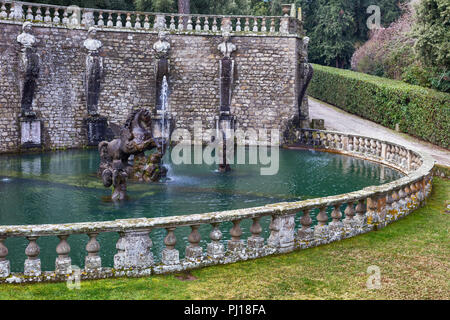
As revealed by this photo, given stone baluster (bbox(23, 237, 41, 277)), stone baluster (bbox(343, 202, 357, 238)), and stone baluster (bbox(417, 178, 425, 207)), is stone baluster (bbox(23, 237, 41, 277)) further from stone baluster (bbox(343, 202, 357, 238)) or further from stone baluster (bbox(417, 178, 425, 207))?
stone baluster (bbox(417, 178, 425, 207))

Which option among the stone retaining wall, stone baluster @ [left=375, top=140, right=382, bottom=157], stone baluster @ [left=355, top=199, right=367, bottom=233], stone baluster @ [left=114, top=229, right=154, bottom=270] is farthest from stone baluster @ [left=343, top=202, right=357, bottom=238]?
the stone retaining wall

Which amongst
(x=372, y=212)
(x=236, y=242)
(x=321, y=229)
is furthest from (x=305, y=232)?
(x=372, y=212)

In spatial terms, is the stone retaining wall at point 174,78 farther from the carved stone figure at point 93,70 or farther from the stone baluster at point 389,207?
the stone baluster at point 389,207

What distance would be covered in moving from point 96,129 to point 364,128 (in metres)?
15.3

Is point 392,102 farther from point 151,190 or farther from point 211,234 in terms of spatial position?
point 211,234

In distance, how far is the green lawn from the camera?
7.52 metres

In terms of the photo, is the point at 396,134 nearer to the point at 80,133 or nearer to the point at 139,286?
the point at 80,133

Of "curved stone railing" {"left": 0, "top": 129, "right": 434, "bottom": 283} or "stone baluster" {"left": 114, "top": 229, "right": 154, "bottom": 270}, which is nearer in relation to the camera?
"curved stone railing" {"left": 0, "top": 129, "right": 434, "bottom": 283}

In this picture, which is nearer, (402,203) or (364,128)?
(402,203)

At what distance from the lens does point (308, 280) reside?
809 centimetres

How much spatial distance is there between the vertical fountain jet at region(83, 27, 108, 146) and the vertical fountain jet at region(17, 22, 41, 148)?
2.48 m

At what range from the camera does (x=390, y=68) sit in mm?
43312

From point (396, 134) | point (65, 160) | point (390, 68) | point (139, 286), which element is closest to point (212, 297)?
point (139, 286)
